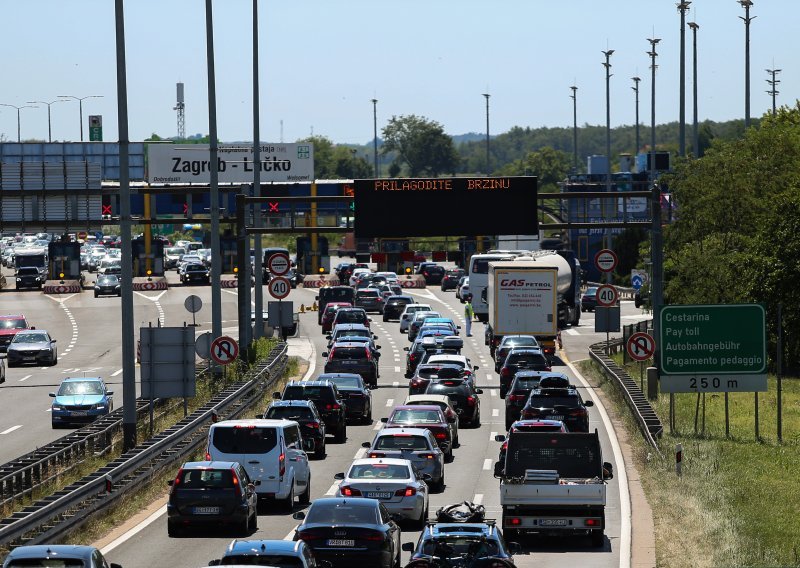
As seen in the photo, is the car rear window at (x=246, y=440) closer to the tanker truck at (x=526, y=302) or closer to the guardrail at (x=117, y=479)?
the guardrail at (x=117, y=479)

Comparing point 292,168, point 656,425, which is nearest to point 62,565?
point 656,425

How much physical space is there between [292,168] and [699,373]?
8348 cm

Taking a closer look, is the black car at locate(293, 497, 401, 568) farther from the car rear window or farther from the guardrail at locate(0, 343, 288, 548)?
the car rear window

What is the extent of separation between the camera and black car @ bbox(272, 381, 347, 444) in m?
39.4

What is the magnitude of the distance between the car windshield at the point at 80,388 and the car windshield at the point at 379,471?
1933 cm

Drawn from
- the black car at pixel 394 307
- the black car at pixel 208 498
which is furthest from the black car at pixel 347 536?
the black car at pixel 394 307

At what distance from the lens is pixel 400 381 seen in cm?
5675

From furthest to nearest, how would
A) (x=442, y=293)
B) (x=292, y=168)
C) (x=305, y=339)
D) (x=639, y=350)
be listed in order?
(x=292, y=168), (x=442, y=293), (x=305, y=339), (x=639, y=350)

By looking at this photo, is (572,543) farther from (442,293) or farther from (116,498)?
(442,293)

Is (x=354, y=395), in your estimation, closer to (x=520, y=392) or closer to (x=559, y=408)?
(x=520, y=392)

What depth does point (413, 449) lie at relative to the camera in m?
30.9

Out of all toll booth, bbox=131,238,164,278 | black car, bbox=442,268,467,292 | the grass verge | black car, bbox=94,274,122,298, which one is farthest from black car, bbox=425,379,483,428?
black car, bbox=442,268,467,292

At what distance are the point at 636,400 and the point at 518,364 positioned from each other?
8.60m

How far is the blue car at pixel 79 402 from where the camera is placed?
43156 millimetres
